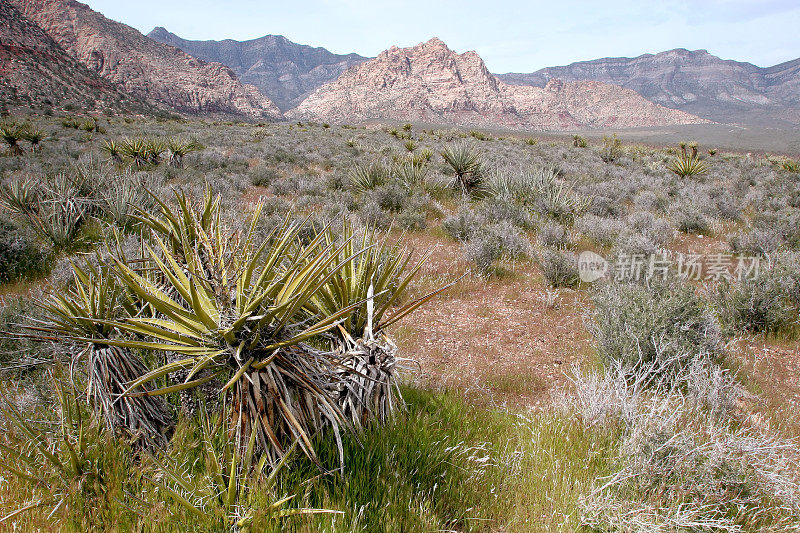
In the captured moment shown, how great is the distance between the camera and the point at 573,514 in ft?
6.51

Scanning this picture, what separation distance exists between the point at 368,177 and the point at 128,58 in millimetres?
94087

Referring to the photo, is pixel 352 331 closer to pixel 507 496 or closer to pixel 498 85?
pixel 507 496

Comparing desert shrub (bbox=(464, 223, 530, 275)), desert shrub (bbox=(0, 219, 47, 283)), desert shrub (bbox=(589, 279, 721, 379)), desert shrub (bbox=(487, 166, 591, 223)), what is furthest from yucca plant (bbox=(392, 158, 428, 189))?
desert shrub (bbox=(0, 219, 47, 283))

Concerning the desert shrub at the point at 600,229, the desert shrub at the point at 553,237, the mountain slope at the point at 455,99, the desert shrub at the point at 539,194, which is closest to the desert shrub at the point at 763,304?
the desert shrub at the point at 600,229

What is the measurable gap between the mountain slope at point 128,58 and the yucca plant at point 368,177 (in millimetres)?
78016

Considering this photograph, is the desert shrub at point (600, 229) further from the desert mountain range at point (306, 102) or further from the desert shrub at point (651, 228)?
the desert mountain range at point (306, 102)

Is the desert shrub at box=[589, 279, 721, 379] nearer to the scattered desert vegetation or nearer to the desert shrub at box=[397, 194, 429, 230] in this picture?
the scattered desert vegetation

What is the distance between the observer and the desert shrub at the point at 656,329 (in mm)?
3389

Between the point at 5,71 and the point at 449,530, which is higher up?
the point at 5,71

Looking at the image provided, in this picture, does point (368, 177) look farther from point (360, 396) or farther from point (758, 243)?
point (360, 396)

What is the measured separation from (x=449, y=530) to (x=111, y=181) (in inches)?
334

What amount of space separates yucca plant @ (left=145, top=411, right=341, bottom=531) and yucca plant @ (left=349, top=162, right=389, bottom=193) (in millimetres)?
8130

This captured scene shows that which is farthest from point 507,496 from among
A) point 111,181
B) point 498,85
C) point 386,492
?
point 498,85

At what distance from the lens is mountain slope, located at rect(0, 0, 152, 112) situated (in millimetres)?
39062
